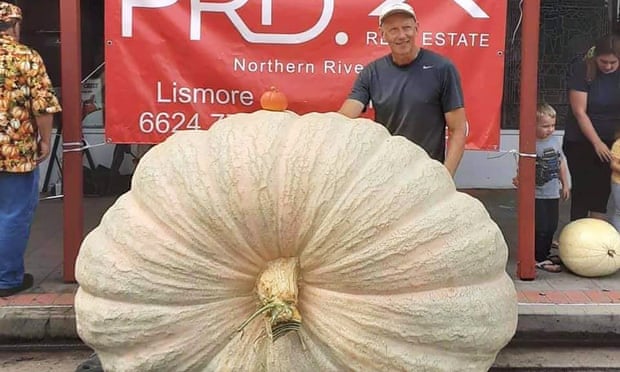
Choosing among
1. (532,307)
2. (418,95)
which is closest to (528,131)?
(532,307)

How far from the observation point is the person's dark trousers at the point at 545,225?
18.1 feet

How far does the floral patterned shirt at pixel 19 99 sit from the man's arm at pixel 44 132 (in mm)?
49

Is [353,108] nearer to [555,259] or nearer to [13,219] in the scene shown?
[13,219]

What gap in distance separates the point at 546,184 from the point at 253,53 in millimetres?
2286

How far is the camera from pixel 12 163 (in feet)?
15.0

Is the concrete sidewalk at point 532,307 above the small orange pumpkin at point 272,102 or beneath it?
beneath

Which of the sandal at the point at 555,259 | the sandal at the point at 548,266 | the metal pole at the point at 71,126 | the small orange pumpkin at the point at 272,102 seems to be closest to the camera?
the small orange pumpkin at the point at 272,102

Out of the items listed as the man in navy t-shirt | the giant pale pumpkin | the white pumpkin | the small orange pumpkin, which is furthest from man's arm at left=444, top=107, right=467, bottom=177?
the white pumpkin

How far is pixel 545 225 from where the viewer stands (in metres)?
5.51

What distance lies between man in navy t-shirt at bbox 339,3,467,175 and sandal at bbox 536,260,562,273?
198 centimetres

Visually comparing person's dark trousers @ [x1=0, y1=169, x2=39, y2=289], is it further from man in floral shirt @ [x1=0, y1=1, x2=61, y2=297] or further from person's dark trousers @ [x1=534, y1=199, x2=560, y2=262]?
person's dark trousers @ [x1=534, y1=199, x2=560, y2=262]

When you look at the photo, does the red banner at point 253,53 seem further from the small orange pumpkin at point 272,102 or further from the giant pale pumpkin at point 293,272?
the giant pale pumpkin at point 293,272

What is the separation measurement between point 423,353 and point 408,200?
451mm

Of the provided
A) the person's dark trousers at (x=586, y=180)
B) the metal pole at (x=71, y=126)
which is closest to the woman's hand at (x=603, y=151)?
the person's dark trousers at (x=586, y=180)
